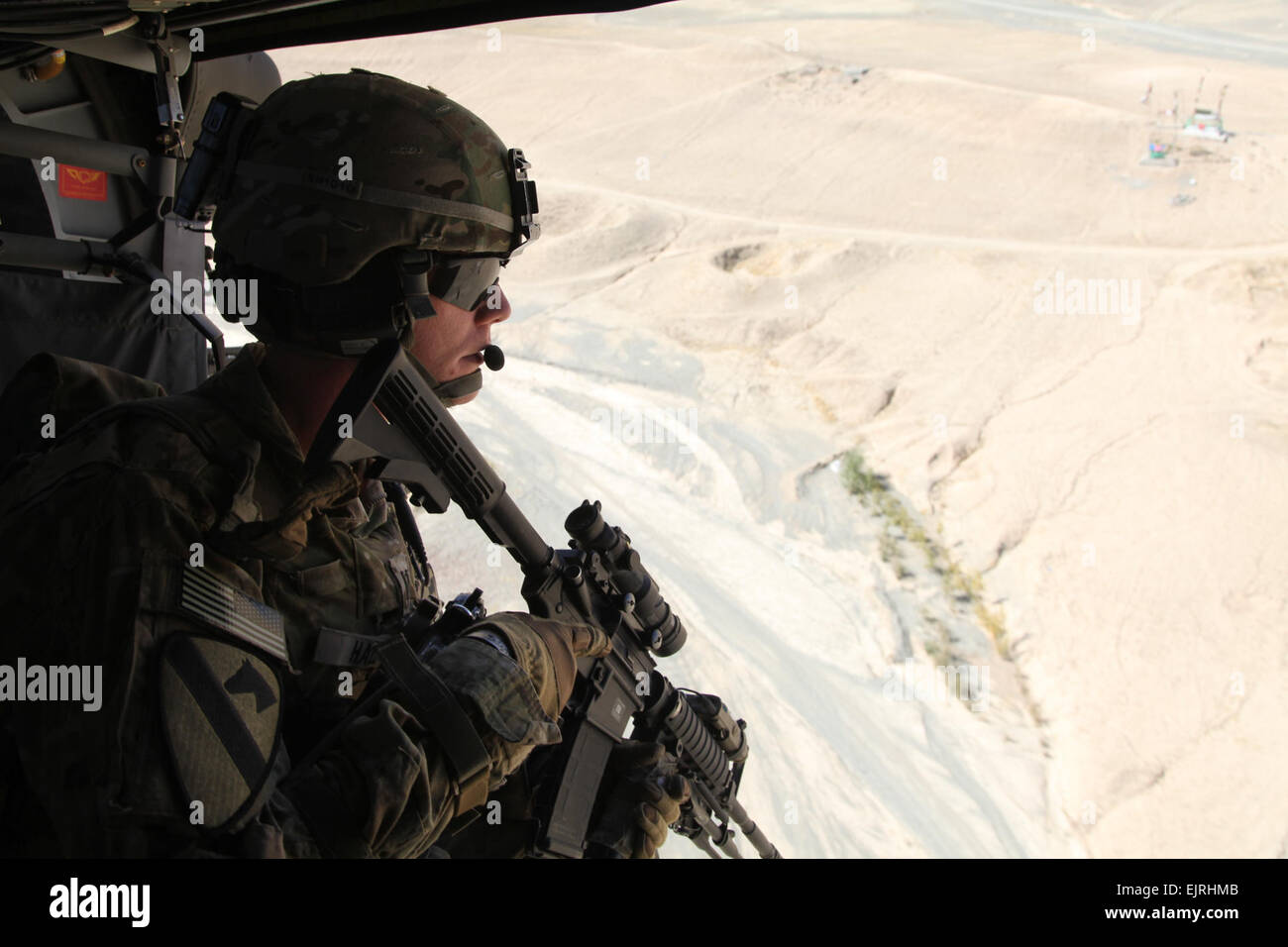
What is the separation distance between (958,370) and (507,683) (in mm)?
11991

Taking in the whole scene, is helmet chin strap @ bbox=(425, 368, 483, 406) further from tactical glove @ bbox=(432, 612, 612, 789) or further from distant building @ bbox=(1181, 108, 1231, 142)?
distant building @ bbox=(1181, 108, 1231, 142)

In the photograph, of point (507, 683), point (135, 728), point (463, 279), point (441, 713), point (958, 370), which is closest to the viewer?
point (135, 728)

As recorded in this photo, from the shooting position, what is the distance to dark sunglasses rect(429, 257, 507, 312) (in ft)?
7.55

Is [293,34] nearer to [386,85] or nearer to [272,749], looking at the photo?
[386,85]

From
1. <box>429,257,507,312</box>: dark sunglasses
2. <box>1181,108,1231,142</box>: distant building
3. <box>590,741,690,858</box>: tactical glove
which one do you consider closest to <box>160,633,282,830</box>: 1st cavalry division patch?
<box>429,257,507,312</box>: dark sunglasses

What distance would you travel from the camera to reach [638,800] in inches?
114

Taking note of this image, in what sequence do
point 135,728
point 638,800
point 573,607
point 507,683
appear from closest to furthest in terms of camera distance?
point 135,728, point 507,683, point 573,607, point 638,800

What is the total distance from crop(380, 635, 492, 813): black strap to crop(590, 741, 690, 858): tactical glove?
3.28ft

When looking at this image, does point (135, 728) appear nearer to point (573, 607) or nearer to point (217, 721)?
point (217, 721)

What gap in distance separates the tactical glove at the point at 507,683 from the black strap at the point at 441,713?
4 cm

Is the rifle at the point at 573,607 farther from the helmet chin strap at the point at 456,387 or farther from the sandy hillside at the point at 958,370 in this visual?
the sandy hillside at the point at 958,370

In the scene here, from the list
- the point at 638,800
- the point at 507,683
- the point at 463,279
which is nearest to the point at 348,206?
the point at 463,279

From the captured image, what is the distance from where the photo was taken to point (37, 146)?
11.4 feet
